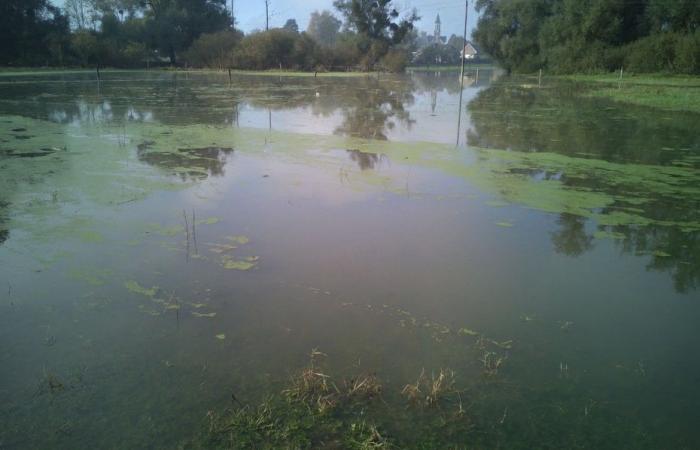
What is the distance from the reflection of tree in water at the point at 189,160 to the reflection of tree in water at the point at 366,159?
152cm

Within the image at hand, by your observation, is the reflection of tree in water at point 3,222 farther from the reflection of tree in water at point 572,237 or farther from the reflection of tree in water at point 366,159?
the reflection of tree in water at point 572,237

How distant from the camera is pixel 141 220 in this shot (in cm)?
361

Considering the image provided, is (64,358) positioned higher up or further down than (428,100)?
further down

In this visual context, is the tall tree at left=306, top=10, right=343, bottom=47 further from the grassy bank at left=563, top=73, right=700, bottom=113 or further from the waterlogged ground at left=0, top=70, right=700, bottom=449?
the waterlogged ground at left=0, top=70, right=700, bottom=449

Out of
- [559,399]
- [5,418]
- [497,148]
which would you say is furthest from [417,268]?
[497,148]

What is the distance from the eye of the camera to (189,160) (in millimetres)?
5656

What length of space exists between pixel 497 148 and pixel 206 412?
5.79m

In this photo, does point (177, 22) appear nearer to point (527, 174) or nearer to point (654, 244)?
point (527, 174)

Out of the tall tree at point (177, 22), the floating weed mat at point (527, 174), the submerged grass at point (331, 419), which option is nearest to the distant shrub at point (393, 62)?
the tall tree at point (177, 22)

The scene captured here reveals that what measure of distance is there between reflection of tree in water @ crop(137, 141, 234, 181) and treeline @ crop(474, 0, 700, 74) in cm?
2029

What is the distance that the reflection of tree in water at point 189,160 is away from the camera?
16.8 ft

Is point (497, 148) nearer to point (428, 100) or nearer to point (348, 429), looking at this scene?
point (348, 429)

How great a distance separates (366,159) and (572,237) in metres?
2.92

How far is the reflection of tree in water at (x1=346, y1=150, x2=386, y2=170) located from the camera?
557cm
